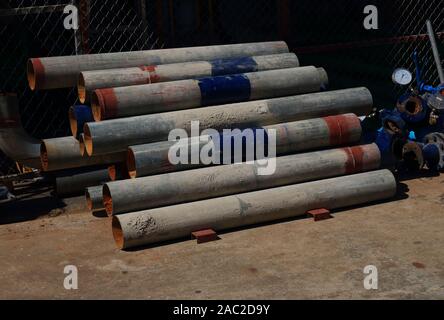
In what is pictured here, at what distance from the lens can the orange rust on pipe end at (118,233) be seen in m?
5.92

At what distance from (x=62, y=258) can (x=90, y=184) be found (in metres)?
1.68

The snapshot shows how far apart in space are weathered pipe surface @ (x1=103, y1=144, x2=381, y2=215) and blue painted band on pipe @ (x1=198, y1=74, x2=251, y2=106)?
2.53 ft

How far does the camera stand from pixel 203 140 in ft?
21.1

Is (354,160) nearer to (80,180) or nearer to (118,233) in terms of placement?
(118,233)

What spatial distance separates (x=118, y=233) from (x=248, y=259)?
1.17 meters

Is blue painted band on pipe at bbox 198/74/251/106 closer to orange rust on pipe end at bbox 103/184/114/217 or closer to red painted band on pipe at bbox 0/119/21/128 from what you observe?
orange rust on pipe end at bbox 103/184/114/217

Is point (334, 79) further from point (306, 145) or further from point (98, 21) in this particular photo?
point (306, 145)

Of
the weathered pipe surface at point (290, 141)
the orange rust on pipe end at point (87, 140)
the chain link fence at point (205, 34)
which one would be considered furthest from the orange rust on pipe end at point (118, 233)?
the chain link fence at point (205, 34)

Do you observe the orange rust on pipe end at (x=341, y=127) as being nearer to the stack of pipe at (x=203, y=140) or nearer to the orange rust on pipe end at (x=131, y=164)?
the stack of pipe at (x=203, y=140)

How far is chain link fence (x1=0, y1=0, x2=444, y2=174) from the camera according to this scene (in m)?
8.95

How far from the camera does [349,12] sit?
13.1 meters

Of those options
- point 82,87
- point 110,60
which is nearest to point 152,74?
point 110,60

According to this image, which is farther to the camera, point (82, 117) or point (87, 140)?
point (82, 117)

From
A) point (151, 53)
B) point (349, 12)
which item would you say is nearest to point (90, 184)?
point (151, 53)
